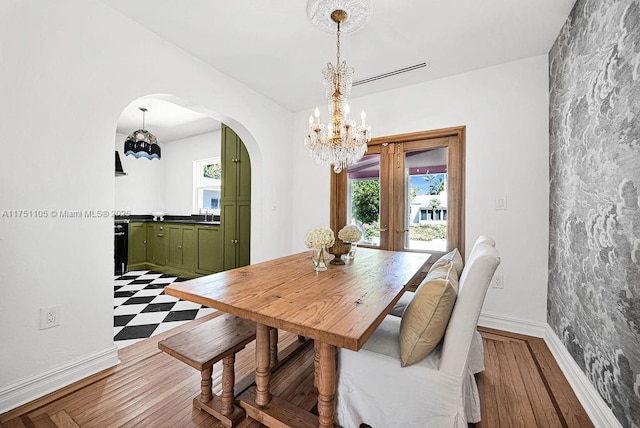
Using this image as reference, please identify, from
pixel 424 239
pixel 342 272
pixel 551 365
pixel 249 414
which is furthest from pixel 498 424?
pixel 424 239

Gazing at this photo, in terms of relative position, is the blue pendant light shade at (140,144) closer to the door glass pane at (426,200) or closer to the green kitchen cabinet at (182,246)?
the green kitchen cabinet at (182,246)

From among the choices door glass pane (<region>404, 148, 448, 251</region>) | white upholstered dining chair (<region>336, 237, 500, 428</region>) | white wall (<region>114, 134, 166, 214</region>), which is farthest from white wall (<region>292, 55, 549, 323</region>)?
white wall (<region>114, 134, 166, 214</region>)

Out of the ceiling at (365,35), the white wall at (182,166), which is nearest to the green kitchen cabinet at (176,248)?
the white wall at (182,166)

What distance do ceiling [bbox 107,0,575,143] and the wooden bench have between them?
7.14 feet

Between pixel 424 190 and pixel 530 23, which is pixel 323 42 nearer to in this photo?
pixel 530 23

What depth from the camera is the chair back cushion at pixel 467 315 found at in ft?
3.57

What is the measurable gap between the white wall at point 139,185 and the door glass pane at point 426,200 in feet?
15.8

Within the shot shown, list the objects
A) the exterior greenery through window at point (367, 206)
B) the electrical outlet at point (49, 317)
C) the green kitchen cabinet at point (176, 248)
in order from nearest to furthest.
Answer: the electrical outlet at point (49, 317) → the exterior greenery through window at point (367, 206) → the green kitchen cabinet at point (176, 248)

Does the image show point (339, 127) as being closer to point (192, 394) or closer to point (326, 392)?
point (326, 392)

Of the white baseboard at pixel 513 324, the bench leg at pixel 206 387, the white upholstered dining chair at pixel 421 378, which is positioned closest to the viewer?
the white upholstered dining chair at pixel 421 378

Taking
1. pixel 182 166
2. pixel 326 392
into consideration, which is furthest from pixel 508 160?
pixel 182 166

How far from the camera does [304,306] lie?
110 centimetres

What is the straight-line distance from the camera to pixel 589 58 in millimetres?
1648

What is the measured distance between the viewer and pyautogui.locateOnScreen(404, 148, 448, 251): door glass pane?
293 centimetres
